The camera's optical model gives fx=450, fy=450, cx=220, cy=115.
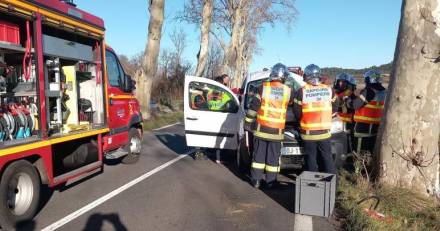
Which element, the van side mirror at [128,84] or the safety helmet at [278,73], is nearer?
the safety helmet at [278,73]

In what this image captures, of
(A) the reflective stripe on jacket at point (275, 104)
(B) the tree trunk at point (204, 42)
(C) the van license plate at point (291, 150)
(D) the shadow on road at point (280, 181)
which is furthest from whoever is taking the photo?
(B) the tree trunk at point (204, 42)

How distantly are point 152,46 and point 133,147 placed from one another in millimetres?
9008

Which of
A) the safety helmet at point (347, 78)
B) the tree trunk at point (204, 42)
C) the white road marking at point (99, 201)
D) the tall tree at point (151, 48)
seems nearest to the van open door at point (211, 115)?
the white road marking at point (99, 201)

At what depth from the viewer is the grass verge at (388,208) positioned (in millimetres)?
4984

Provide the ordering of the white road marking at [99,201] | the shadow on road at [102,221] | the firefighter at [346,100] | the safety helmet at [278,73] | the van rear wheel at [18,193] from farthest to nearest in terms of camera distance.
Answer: the firefighter at [346,100], the safety helmet at [278,73], the white road marking at [99,201], the shadow on road at [102,221], the van rear wheel at [18,193]

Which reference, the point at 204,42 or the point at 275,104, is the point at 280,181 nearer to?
the point at 275,104

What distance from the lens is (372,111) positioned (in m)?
7.96

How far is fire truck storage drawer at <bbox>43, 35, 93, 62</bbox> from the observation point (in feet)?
19.7

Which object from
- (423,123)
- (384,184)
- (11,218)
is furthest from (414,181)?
(11,218)

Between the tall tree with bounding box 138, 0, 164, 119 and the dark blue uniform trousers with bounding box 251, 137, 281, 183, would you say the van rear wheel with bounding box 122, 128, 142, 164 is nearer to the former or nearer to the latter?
the dark blue uniform trousers with bounding box 251, 137, 281, 183

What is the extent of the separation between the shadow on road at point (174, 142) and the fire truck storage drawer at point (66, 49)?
167 inches

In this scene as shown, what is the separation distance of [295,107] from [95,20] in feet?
11.3

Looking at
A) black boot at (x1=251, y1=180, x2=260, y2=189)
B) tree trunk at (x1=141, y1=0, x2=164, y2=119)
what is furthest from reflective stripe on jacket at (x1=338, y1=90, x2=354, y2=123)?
tree trunk at (x1=141, y1=0, x2=164, y2=119)

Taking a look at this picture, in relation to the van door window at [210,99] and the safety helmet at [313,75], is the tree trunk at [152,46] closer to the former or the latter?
the van door window at [210,99]
